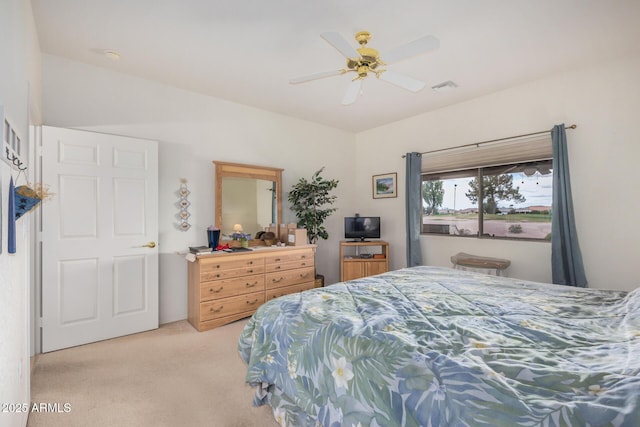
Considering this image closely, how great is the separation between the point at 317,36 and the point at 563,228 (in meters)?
3.08

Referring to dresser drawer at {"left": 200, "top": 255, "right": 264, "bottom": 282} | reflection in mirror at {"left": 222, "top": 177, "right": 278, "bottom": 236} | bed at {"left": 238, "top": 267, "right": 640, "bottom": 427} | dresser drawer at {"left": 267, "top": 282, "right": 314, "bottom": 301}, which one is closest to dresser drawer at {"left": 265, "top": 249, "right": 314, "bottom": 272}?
dresser drawer at {"left": 200, "top": 255, "right": 264, "bottom": 282}

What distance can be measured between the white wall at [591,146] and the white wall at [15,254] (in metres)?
4.26

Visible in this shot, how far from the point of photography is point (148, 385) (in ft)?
7.14

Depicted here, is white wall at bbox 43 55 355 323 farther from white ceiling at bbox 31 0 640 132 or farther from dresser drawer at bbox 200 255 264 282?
dresser drawer at bbox 200 255 264 282

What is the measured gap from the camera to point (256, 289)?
362cm

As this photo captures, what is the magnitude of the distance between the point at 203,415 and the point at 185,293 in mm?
1932

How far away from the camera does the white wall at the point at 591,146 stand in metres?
2.88

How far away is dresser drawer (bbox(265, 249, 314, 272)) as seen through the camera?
12.3 ft

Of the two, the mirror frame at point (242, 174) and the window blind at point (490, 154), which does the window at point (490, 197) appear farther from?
the mirror frame at point (242, 174)

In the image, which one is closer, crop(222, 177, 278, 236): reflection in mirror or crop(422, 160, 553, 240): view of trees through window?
crop(422, 160, 553, 240): view of trees through window

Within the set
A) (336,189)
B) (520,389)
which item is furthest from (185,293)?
(520,389)

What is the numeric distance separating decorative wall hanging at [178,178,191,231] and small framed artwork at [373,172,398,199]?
2931 millimetres

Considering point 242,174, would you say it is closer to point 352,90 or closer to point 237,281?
point 237,281

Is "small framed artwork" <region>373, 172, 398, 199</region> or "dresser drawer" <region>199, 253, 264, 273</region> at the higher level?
"small framed artwork" <region>373, 172, 398, 199</region>
